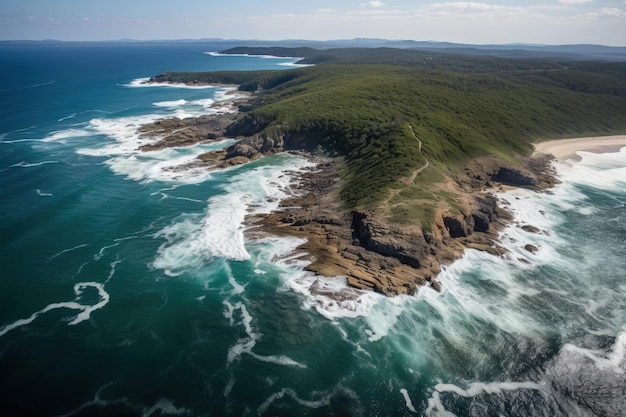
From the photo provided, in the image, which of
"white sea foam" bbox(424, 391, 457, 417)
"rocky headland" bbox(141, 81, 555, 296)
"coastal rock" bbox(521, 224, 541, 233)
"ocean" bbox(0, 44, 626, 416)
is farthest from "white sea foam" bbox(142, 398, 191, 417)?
"coastal rock" bbox(521, 224, 541, 233)

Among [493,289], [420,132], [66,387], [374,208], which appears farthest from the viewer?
[420,132]

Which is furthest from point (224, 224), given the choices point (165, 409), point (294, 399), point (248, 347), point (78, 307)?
point (294, 399)

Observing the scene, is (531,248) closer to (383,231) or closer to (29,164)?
(383,231)

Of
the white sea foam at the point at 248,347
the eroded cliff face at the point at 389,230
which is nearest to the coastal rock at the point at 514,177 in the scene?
the eroded cliff face at the point at 389,230

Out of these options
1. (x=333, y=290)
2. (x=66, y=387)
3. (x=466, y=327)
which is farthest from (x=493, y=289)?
(x=66, y=387)

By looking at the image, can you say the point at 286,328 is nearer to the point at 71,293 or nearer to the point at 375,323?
the point at 375,323

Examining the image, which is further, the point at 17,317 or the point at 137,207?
the point at 137,207

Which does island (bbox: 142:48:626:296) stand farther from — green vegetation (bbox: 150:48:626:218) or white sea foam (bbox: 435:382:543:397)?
white sea foam (bbox: 435:382:543:397)

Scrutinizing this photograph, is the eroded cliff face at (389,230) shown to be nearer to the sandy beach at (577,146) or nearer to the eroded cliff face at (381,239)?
the eroded cliff face at (381,239)
